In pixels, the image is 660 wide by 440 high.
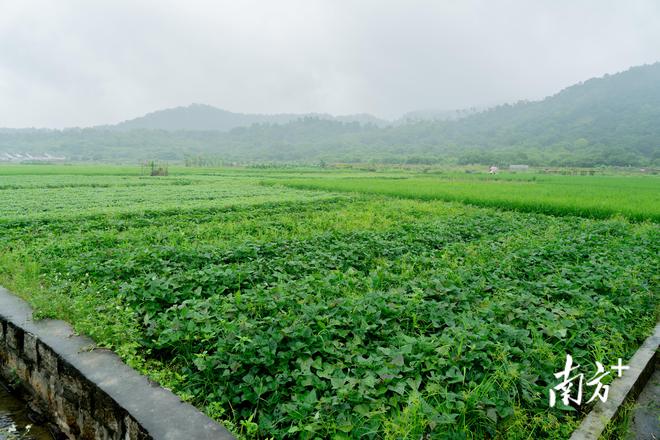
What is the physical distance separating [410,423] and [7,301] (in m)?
5.45

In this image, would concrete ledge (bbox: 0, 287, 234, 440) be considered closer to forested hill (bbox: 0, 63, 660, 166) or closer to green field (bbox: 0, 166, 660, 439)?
green field (bbox: 0, 166, 660, 439)

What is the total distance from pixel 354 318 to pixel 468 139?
16439cm

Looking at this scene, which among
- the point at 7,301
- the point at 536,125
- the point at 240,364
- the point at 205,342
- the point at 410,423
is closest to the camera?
the point at 410,423

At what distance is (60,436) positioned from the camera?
4.21 m

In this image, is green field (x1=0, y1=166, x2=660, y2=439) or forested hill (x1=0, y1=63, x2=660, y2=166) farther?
forested hill (x1=0, y1=63, x2=660, y2=166)

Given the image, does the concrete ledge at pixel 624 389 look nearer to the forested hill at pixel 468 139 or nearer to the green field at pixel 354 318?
the green field at pixel 354 318

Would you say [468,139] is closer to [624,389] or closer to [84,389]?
[624,389]

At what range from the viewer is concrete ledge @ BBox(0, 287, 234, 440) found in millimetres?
3193

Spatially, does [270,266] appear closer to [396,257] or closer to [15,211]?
[396,257]

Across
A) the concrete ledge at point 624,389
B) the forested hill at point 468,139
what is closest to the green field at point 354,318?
the concrete ledge at point 624,389

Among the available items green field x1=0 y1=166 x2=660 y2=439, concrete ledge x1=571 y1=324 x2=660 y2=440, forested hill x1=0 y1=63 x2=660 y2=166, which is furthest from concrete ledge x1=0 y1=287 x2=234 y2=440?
forested hill x1=0 y1=63 x2=660 y2=166

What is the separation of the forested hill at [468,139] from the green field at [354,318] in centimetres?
8783

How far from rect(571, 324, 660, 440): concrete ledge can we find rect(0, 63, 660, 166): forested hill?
89.2m

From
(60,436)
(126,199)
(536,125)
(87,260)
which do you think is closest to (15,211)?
(126,199)
